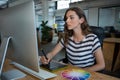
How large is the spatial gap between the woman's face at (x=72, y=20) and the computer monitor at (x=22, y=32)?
69cm

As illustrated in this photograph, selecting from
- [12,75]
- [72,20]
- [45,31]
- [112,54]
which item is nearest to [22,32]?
[12,75]

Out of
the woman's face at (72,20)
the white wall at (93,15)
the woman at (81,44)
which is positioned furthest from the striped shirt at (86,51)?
the white wall at (93,15)

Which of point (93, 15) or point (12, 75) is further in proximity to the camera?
point (93, 15)

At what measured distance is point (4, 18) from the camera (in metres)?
1.17

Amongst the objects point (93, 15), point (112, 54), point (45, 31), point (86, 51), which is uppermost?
point (93, 15)

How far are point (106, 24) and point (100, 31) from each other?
7.49 metres

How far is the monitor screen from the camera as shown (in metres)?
0.92

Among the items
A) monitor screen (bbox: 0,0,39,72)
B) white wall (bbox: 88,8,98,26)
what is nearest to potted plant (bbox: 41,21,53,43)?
white wall (bbox: 88,8,98,26)

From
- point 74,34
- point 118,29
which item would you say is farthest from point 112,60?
point 118,29

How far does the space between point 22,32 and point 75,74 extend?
1.83 ft

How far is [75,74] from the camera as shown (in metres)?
1.31

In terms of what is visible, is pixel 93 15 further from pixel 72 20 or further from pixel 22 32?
pixel 22 32

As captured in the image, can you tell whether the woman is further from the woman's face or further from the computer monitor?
the computer monitor

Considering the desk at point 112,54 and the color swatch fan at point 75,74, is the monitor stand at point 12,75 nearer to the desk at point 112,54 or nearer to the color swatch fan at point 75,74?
the color swatch fan at point 75,74
